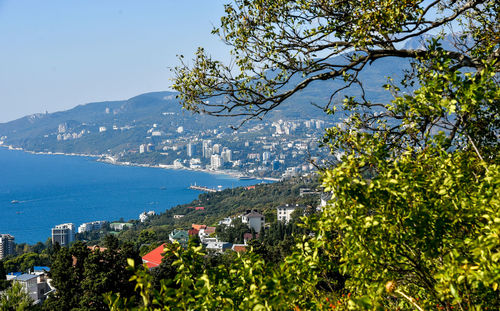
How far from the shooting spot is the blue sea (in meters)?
60.4

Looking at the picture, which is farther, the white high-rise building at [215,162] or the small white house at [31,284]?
the white high-rise building at [215,162]

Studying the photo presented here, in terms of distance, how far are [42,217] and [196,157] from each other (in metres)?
68.1

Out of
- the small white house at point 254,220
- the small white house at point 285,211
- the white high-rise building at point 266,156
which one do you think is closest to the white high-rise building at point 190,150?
the white high-rise building at point 266,156

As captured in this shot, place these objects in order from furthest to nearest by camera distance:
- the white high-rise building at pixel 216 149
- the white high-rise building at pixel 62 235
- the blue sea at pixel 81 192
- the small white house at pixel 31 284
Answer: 1. the white high-rise building at pixel 216 149
2. the blue sea at pixel 81 192
3. the white high-rise building at pixel 62 235
4. the small white house at pixel 31 284

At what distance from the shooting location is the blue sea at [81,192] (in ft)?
198

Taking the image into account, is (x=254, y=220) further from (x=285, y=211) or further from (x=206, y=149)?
(x=206, y=149)

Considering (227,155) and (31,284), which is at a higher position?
(227,155)

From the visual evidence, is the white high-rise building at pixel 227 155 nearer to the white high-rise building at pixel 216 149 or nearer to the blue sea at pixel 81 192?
the white high-rise building at pixel 216 149

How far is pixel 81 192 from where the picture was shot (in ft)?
263

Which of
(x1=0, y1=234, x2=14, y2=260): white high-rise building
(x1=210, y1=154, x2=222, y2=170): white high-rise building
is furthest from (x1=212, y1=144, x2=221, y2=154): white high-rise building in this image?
(x1=0, y1=234, x2=14, y2=260): white high-rise building

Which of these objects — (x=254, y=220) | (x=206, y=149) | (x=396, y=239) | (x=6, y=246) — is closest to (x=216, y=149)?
(x=206, y=149)

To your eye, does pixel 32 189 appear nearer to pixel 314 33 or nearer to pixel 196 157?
pixel 196 157

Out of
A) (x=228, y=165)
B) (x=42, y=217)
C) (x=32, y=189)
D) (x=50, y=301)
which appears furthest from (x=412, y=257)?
(x=228, y=165)

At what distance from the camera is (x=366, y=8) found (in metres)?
3.58
